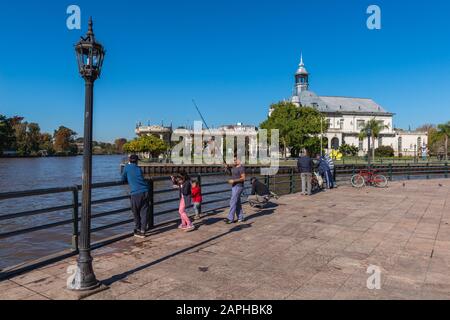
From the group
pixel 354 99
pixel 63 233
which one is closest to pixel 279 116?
pixel 354 99

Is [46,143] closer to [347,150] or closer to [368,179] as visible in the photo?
[347,150]

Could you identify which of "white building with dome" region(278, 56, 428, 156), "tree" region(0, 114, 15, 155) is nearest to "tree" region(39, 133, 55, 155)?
"tree" region(0, 114, 15, 155)

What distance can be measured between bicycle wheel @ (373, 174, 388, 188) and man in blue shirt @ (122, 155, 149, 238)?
15.2 metres

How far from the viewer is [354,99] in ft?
375

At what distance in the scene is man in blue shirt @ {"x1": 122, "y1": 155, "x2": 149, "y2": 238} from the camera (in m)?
7.77

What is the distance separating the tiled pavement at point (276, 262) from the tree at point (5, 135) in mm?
143551

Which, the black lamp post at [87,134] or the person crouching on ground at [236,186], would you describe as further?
the person crouching on ground at [236,186]

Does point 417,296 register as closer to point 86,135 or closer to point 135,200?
point 86,135

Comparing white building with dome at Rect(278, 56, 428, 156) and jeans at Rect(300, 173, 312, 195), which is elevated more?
white building with dome at Rect(278, 56, 428, 156)

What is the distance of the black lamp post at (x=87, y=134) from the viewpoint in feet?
15.8

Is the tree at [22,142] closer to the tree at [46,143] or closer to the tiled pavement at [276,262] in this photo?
the tree at [46,143]

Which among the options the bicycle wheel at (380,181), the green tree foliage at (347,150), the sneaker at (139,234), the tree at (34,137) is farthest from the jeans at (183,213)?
the tree at (34,137)

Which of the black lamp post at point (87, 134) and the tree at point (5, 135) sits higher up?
the tree at point (5, 135)

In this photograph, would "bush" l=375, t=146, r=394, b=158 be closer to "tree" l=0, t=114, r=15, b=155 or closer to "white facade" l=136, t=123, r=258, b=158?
"white facade" l=136, t=123, r=258, b=158
